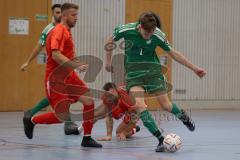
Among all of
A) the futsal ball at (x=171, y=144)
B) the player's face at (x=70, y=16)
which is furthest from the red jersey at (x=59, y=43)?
the futsal ball at (x=171, y=144)

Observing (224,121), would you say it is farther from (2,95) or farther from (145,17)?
(145,17)

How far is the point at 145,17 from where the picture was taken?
8430 millimetres

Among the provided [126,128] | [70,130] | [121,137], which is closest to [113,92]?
[126,128]

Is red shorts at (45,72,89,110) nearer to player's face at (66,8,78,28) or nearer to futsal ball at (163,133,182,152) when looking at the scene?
player's face at (66,8,78,28)

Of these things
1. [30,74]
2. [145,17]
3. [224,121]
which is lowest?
[224,121]

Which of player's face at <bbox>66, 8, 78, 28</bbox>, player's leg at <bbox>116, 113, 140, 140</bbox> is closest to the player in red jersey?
player's face at <bbox>66, 8, 78, 28</bbox>

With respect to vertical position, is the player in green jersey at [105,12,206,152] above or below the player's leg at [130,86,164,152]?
above

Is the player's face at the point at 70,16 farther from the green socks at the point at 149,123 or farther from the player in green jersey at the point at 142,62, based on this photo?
the green socks at the point at 149,123

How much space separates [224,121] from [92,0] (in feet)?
14.2

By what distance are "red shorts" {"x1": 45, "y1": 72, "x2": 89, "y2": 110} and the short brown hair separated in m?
1.20

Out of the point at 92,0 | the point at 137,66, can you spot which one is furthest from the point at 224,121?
the point at 137,66

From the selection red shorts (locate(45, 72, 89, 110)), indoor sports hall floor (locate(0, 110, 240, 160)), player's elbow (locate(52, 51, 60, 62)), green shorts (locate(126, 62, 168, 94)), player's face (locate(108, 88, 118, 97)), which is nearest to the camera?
indoor sports hall floor (locate(0, 110, 240, 160))

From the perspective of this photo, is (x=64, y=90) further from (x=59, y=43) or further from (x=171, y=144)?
(x=171, y=144)

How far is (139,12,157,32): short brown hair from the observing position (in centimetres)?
842
